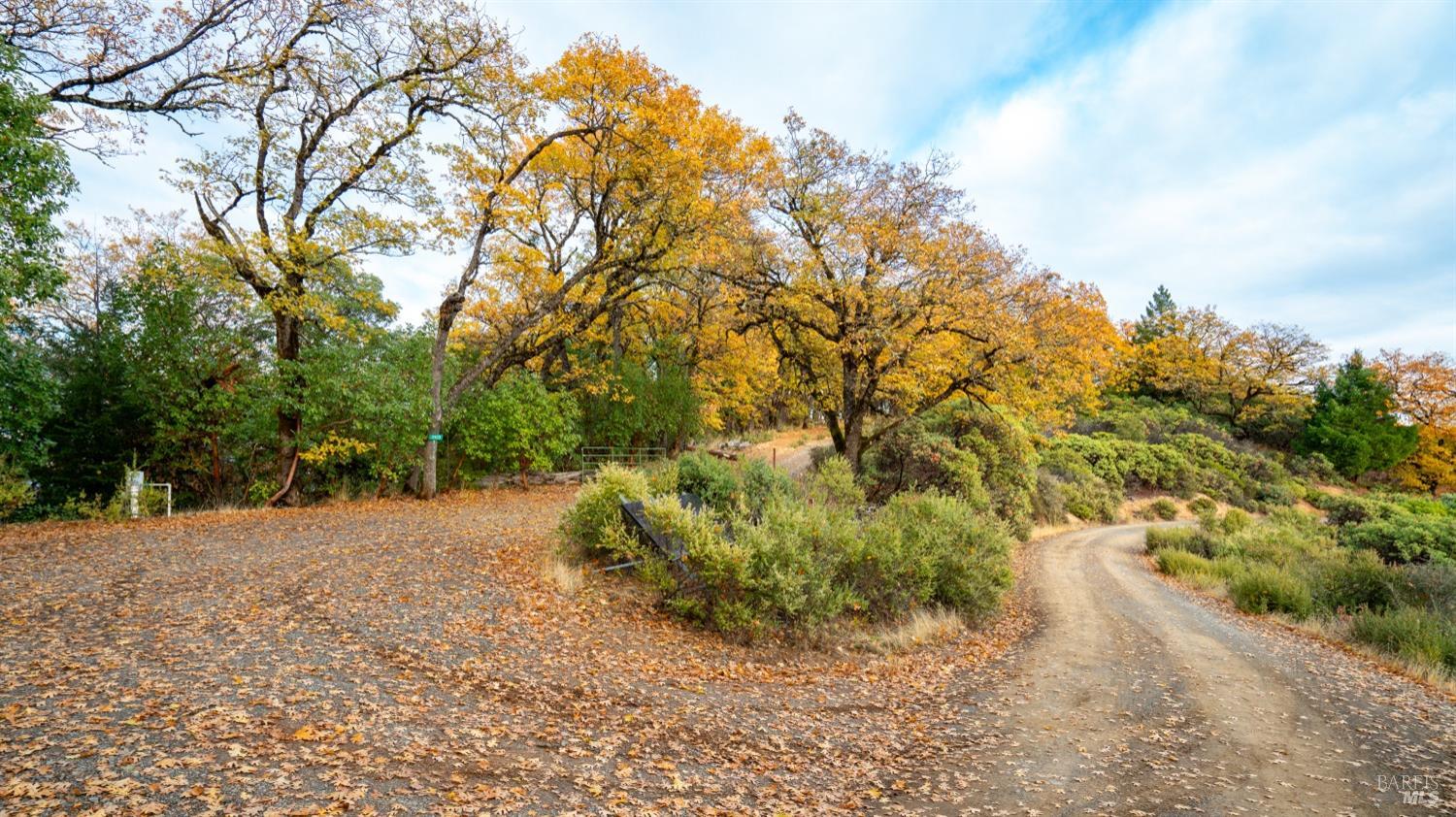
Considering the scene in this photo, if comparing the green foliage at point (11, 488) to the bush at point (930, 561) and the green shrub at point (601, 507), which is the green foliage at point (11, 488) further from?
the bush at point (930, 561)

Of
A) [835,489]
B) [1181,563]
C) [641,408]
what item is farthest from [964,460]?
[641,408]

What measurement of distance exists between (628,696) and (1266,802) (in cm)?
545

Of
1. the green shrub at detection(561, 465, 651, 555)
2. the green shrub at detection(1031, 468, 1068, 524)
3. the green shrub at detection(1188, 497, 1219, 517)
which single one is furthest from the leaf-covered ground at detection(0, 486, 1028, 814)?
the green shrub at detection(1188, 497, 1219, 517)

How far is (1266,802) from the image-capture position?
4867mm

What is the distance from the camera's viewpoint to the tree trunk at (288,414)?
1282 cm

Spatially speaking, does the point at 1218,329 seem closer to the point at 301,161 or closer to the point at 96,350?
the point at 301,161

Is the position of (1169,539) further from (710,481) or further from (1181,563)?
(710,481)

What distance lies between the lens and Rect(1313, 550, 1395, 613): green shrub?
37.8 ft

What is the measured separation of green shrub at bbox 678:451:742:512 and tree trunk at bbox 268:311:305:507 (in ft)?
27.1

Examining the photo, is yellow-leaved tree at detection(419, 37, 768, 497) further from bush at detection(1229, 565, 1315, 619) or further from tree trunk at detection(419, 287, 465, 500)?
bush at detection(1229, 565, 1315, 619)

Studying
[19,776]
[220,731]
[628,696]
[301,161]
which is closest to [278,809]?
[220,731]

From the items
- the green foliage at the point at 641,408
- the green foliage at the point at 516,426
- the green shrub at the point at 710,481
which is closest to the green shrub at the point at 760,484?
the green shrub at the point at 710,481

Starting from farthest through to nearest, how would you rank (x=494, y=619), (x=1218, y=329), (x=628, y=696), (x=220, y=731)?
(x=1218, y=329) → (x=494, y=619) → (x=628, y=696) → (x=220, y=731)

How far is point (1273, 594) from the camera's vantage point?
1249cm
